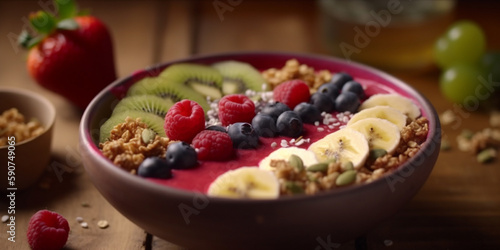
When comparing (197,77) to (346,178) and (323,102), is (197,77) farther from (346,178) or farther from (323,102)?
(346,178)

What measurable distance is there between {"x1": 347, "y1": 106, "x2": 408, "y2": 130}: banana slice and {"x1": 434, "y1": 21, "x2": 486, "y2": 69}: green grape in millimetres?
601

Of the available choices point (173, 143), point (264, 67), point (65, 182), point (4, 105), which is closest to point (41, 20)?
point (4, 105)

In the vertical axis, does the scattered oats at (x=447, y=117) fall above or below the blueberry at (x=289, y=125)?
above

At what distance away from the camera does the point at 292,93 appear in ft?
4.13

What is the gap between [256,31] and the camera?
6.81 ft

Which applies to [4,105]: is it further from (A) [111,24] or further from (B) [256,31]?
(B) [256,31]

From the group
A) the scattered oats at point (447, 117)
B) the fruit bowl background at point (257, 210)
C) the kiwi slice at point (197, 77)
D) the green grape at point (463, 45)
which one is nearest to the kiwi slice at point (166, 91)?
the kiwi slice at point (197, 77)

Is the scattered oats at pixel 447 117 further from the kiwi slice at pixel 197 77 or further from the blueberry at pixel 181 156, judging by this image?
the blueberry at pixel 181 156

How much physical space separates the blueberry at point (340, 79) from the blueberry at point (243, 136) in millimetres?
297

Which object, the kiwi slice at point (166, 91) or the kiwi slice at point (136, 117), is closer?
the kiwi slice at point (136, 117)

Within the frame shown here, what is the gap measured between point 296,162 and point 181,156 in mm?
194

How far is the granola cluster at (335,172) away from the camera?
0.96 metres

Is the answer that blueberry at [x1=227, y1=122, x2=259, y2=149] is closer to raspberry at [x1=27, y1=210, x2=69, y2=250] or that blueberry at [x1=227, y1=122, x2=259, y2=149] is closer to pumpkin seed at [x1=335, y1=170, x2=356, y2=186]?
pumpkin seed at [x1=335, y1=170, x2=356, y2=186]

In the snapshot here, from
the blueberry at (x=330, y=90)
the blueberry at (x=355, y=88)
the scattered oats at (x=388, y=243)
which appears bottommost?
the scattered oats at (x=388, y=243)
